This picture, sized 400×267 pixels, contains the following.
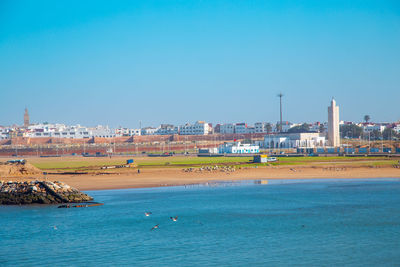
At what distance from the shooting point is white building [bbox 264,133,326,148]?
432 feet

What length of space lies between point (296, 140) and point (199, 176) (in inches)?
3120

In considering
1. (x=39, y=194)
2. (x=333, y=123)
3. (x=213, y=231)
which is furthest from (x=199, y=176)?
(x=333, y=123)

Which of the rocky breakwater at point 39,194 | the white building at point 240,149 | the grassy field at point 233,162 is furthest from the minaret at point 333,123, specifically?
the rocky breakwater at point 39,194

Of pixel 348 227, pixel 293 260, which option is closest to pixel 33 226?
pixel 293 260

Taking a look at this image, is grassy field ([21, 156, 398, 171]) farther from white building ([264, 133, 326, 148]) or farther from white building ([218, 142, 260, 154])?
white building ([264, 133, 326, 148])

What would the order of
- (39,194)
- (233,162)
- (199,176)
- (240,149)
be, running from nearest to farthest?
(39,194)
(199,176)
(233,162)
(240,149)

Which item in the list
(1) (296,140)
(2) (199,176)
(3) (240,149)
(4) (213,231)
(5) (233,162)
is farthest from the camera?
(1) (296,140)

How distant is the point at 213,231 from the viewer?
2748 centimetres

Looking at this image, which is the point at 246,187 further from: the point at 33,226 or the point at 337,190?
the point at 33,226

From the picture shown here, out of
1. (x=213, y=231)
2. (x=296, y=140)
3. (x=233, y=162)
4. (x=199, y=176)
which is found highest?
(x=296, y=140)

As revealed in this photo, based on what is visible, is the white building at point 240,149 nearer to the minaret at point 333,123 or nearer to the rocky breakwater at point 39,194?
the minaret at point 333,123

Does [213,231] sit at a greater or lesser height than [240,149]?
lesser

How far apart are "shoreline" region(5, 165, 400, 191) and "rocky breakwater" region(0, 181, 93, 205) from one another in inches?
376

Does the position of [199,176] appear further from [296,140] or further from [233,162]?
[296,140]
